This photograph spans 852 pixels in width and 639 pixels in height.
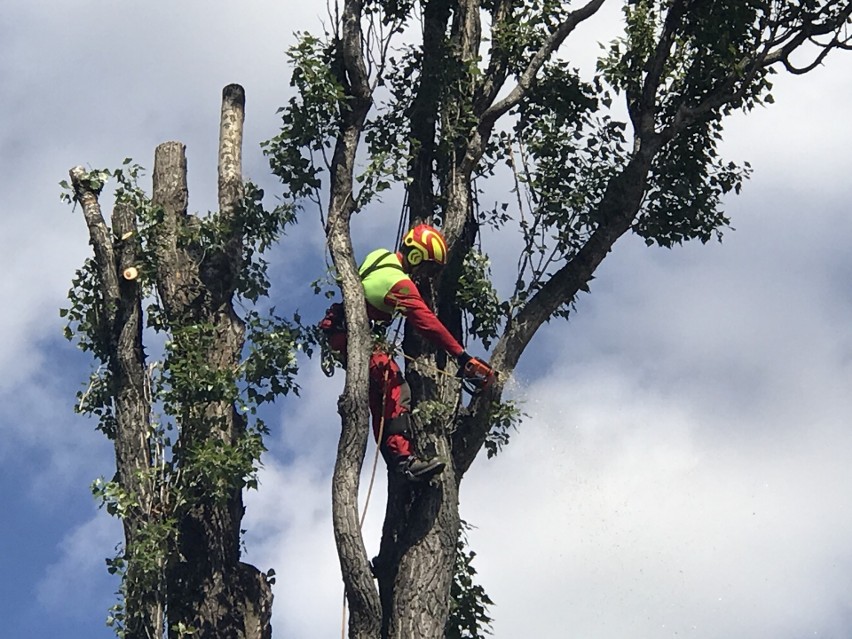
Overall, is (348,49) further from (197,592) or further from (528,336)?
(197,592)

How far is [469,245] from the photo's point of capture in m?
13.3

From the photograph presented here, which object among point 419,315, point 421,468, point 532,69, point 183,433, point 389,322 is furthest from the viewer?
point 532,69

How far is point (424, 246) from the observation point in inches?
484

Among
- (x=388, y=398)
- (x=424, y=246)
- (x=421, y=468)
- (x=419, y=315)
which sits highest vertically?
(x=424, y=246)

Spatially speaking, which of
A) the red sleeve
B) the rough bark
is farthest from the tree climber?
the rough bark

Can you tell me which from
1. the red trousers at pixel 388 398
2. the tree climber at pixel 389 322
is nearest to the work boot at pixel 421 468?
the tree climber at pixel 389 322

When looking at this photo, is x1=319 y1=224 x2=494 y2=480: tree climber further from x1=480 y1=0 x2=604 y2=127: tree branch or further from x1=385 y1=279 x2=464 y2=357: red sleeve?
x1=480 y1=0 x2=604 y2=127: tree branch

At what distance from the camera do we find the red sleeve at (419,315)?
39.6 ft

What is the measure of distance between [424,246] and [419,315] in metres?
0.57

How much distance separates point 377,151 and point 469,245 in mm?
1126

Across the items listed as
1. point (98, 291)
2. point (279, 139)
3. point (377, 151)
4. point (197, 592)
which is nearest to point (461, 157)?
point (377, 151)

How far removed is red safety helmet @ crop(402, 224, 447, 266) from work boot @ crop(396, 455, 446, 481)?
158cm

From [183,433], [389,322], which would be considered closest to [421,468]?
[389,322]

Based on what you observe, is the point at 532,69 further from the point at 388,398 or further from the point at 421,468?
the point at 421,468
